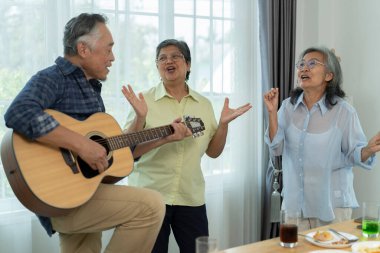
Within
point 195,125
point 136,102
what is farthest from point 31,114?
point 195,125

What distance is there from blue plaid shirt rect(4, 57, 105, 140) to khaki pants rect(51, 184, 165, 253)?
0.34 m

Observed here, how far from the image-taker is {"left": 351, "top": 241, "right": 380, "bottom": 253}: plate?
1.74 meters

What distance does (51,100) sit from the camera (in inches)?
73.2

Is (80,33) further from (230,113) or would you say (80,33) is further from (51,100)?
(230,113)

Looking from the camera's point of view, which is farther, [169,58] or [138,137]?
[169,58]

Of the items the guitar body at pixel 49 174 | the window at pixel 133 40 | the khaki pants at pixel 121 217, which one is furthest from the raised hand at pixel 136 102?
the window at pixel 133 40

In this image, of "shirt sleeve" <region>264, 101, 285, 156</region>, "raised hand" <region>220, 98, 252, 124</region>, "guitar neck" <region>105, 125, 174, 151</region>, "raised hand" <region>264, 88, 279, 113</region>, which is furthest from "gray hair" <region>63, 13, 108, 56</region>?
"shirt sleeve" <region>264, 101, 285, 156</region>

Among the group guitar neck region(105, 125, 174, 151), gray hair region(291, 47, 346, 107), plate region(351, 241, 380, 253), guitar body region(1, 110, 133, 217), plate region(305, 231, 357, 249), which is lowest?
plate region(305, 231, 357, 249)

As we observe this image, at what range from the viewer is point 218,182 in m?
3.43

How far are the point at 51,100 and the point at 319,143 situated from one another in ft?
4.86

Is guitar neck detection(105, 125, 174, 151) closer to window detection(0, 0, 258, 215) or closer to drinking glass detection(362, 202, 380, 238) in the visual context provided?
window detection(0, 0, 258, 215)

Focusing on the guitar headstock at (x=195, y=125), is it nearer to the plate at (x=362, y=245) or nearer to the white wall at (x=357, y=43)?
the plate at (x=362, y=245)

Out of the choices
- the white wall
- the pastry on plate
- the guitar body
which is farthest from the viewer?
the white wall

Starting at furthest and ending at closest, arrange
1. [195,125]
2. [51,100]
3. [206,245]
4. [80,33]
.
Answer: [195,125]
[80,33]
[51,100]
[206,245]
